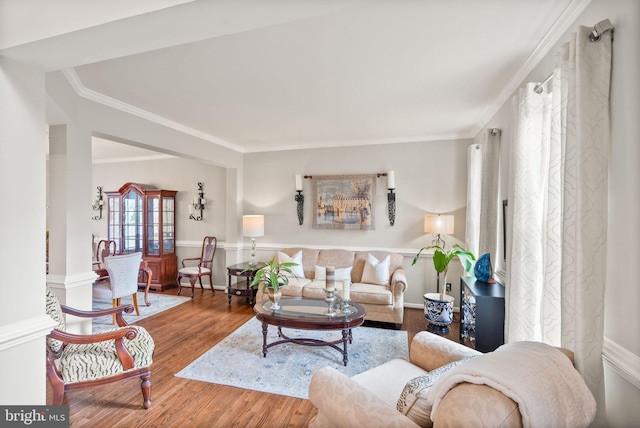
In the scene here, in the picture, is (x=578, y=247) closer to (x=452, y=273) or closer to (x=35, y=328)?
(x=35, y=328)

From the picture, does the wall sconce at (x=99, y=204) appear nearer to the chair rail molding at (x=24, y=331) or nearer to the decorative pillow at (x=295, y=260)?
the decorative pillow at (x=295, y=260)

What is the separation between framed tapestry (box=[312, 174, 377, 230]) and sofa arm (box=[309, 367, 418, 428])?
3.40m

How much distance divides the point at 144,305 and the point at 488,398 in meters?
5.08

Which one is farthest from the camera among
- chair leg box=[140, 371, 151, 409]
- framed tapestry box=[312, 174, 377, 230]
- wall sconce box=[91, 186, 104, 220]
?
wall sconce box=[91, 186, 104, 220]

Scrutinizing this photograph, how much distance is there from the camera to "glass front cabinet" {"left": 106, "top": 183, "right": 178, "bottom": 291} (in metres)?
5.54

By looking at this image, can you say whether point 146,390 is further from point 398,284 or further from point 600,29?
point 600,29

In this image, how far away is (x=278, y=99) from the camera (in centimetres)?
304

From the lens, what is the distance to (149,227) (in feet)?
18.5

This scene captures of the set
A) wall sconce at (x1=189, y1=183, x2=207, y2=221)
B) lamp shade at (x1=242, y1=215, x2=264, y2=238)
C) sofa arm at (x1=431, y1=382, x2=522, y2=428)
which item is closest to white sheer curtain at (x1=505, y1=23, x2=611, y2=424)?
sofa arm at (x1=431, y1=382, x2=522, y2=428)

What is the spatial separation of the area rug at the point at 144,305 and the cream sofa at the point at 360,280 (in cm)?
159

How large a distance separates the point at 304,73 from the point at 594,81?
187 centimetres

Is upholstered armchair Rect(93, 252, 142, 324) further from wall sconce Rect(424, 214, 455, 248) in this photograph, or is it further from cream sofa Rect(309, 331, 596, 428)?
wall sconce Rect(424, 214, 455, 248)

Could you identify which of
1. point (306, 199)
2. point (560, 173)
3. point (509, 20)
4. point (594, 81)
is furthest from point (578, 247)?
point (306, 199)

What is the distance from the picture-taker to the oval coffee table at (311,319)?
2.76 m
